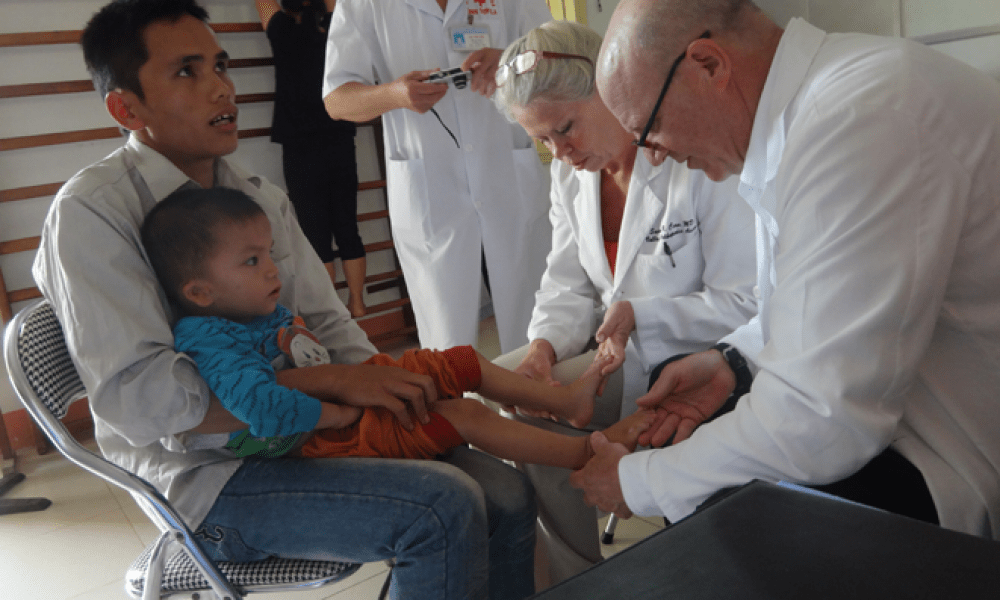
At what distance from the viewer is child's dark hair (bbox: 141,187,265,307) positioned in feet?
3.91

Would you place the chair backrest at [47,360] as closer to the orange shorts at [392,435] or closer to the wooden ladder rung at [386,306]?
the orange shorts at [392,435]

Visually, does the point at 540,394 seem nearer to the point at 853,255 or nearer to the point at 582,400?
the point at 582,400

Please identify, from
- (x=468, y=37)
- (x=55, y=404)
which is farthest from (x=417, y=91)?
(x=55, y=404)

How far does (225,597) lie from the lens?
3.57ft

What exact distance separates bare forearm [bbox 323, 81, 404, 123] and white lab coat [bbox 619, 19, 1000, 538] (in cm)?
145

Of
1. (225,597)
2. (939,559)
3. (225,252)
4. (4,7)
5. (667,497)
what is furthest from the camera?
(4,7)

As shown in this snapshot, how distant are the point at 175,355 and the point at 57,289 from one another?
7.5 inches

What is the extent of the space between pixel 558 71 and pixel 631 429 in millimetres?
789

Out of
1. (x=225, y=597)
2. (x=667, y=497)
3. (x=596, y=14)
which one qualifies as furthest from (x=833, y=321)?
(x=596, y=14)

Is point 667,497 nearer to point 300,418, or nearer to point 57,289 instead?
point 300,418

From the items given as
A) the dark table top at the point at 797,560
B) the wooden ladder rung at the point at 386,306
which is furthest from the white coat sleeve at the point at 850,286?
the wooden ladder rung at the point at 386,306

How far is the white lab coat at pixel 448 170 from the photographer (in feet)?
7.46

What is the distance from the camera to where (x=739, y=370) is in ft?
4.46

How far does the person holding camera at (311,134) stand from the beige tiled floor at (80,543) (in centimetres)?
159
